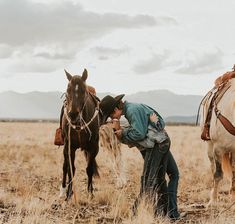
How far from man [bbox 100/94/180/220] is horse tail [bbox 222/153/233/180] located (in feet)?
4.99

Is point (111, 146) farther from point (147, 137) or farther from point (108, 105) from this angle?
point (108, 105)

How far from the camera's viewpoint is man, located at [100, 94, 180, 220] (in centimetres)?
633

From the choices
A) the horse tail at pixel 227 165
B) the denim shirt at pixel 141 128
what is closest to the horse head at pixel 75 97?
the denim shirt at pixel 141 128

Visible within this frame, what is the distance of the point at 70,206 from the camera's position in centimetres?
754

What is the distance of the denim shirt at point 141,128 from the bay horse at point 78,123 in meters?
1.40

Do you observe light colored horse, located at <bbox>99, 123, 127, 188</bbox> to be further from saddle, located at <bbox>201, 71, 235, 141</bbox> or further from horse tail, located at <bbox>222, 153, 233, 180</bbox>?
horse tail, located at <bbox>222, 153, 233, 180</bbox>

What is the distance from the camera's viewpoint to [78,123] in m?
8.06

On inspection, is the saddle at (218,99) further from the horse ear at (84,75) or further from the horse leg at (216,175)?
the horse ear at (84,75)

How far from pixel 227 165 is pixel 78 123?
2478mm

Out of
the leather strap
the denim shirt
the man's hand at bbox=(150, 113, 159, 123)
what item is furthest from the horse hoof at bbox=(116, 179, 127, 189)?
the man's hand at bbox=(150, 113, 159, 123)

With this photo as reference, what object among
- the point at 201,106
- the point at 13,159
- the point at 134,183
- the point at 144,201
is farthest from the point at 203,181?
the point at 13,159

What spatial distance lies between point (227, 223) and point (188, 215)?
135 cm

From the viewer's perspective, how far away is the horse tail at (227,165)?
7891 millimetres

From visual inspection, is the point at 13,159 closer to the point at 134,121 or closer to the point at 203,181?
the point at 203,181
